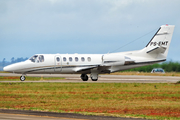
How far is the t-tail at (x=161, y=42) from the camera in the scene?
135 feet

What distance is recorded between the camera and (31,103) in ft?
63.2

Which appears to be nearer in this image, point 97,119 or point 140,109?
point 97,119

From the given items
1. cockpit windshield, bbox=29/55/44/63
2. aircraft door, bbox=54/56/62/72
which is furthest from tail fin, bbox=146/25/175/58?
cockpit windshield, bbox=29/55/44/63

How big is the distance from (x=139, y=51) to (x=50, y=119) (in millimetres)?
30176

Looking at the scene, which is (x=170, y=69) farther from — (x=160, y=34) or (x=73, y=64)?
(x=73, y=64)

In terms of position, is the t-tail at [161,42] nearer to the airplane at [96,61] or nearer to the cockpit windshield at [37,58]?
the airplane at [96,61]

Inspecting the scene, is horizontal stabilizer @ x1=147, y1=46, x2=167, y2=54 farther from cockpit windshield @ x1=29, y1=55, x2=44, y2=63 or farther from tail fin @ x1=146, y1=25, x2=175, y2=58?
cockpit windshield @ x1=29, y1=55, x2=44, y2=63

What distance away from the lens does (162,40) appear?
4103 centimetres

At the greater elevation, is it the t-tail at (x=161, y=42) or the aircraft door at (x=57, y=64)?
the t-tail at (x=161, y=42)

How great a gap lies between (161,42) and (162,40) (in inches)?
11.9

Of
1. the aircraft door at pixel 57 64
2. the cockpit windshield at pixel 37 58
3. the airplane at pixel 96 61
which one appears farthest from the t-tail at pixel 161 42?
the cockpit windshield at pixel 37 58

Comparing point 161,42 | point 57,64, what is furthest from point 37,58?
point 161,42

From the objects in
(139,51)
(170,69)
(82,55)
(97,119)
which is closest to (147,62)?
(139,51)

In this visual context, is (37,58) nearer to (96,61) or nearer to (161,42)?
(96,61)
